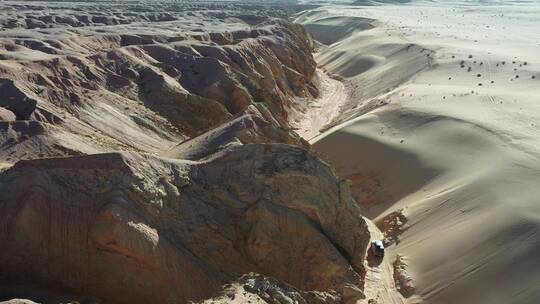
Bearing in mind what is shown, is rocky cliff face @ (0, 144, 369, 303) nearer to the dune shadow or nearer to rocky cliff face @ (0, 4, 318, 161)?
rocky cliff face @ (0, 4, 318, 161)

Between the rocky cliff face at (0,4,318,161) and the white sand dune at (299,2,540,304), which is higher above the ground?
the rocky cliff face at (0,4,318,161)

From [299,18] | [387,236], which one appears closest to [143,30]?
[387,236]

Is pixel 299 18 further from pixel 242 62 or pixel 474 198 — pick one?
pixel 474 198

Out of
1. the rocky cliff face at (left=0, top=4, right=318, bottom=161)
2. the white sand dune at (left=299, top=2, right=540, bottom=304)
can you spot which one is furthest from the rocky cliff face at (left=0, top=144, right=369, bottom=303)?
the rocky cliff face at (left=0, top=4, right=318, bottom=161)

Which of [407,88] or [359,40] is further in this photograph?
[359,40]

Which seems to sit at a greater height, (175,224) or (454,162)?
(175,224)

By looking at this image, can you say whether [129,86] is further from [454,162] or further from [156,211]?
[454,162]

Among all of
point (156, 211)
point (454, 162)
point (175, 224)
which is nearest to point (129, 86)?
point (156, 211)

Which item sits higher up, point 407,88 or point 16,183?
point 16,183
